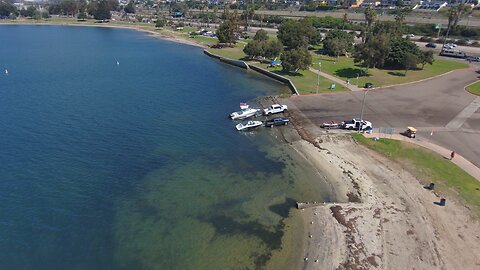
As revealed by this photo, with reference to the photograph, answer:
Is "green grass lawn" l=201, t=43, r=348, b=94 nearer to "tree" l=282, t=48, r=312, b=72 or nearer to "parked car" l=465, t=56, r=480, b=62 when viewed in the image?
"tree" l=282, t=48, r=312, b=72

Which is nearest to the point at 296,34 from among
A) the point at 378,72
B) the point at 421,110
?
the point at 378,72

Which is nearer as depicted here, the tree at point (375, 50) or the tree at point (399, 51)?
the tree at point (375, 50)

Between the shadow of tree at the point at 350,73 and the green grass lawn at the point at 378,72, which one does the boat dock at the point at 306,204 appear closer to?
the green grass lawn at the point at 378,72

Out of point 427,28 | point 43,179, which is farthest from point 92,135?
point 427,28

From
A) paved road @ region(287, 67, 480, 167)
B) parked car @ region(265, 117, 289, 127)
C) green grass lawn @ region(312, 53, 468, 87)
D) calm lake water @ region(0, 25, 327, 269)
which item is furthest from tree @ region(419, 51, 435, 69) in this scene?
parked car @ region(265, 117, 289, 127)

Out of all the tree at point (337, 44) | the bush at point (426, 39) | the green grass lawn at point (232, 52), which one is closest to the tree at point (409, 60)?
the tree at point (337, 44)

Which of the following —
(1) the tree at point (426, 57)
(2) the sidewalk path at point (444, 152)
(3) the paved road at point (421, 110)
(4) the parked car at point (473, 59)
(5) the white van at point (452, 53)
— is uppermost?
(1) the tree at point (426, 57)

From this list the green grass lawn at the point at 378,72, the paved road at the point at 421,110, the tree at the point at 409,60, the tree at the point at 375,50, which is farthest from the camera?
the tree at the point at 409,60
